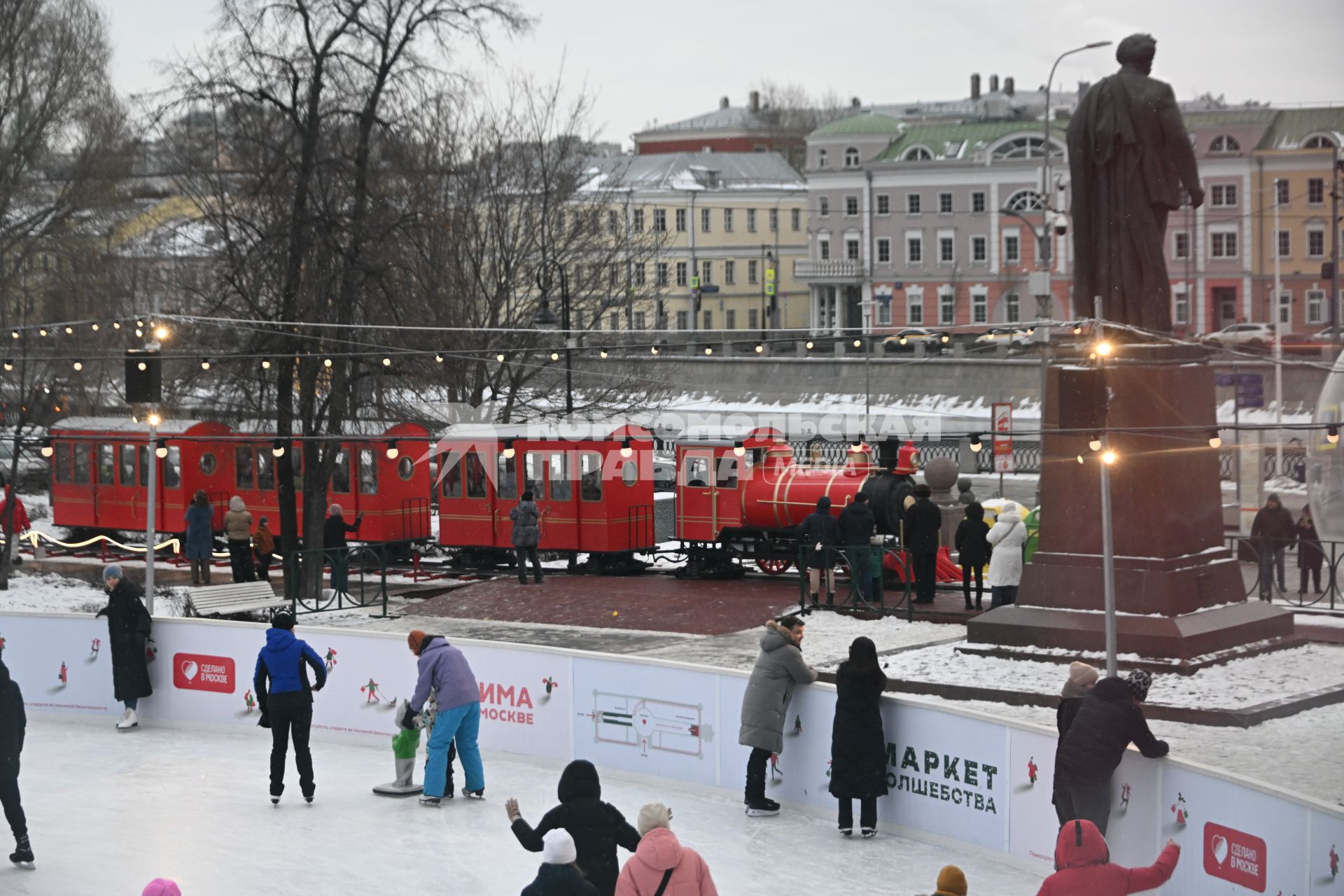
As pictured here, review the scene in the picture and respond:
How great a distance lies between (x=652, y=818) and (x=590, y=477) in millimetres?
22123

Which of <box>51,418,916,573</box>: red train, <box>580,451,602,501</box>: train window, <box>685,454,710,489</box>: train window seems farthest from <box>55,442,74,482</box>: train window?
<box>685,454,710,489</box>: train window

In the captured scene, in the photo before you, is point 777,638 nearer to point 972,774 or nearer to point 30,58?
point 972,774

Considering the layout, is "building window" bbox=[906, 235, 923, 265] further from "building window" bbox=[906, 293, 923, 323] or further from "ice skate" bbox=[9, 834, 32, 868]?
"ice skate" bbox=[9, 834, 32, 868]

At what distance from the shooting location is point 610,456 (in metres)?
30.1

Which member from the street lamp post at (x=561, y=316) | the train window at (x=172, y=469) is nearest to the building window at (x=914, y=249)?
the street lamp post at (x=561, y=316)

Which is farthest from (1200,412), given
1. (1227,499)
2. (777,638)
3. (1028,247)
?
(1028,247)

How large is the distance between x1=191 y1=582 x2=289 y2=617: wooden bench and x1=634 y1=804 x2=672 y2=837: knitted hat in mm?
16311

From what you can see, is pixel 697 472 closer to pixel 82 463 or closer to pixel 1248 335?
pixel 82 463

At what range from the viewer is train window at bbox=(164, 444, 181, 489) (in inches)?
1460

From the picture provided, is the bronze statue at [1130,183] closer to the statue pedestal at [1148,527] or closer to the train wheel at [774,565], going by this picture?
the statue pedestal at [1148,527]

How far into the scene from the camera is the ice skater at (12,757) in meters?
11.7

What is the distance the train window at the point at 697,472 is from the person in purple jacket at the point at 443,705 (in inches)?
605

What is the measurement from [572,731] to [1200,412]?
7387mm

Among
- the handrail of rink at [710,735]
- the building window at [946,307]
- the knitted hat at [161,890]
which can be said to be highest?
the building window at [946,307]
